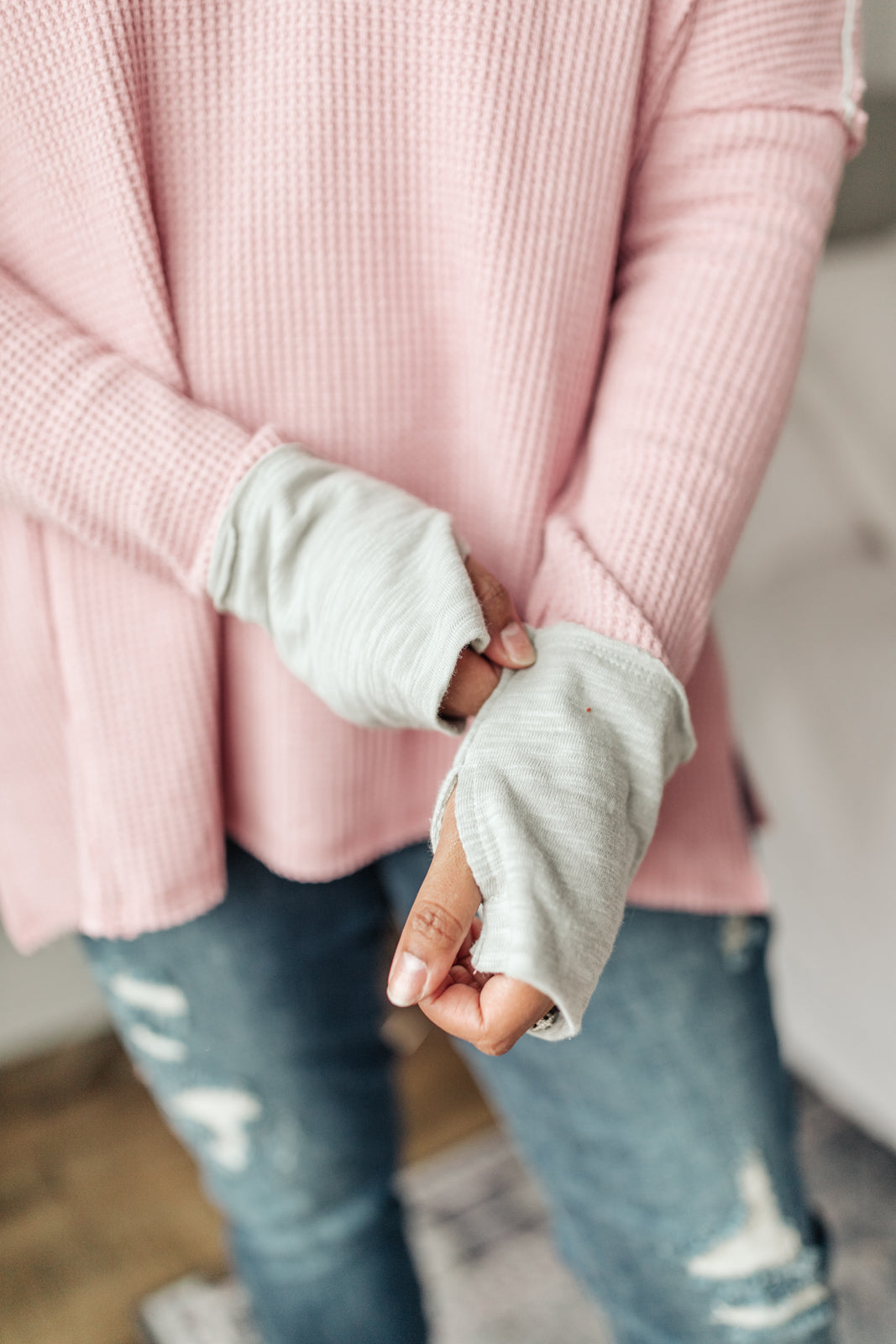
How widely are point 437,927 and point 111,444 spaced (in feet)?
0.83

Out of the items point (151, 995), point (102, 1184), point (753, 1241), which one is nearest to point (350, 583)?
point (151, 995)

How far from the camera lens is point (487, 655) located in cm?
41

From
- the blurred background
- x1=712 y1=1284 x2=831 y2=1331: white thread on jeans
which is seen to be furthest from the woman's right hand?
the blurred background

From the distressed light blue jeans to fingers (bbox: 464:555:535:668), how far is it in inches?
7.4

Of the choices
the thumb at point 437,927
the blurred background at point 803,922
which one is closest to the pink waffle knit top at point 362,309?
the thumb at point 437,927

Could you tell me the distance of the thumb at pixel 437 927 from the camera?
1.07 feet

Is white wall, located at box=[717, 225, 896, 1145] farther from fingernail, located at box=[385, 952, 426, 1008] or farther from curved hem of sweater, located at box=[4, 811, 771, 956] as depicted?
fingernail, located at box=[385, 952, 426, 1008]

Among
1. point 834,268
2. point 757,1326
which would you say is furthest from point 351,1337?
point 834,268

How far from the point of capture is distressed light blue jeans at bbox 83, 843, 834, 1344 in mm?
541

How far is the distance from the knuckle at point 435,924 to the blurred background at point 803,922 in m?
0.58

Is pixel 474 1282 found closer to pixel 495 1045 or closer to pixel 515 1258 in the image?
pixel 515 1258

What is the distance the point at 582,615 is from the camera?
42 cm

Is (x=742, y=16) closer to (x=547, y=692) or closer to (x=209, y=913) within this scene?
(x=547, y=692)

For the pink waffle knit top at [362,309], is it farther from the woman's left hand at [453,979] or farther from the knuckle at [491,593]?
the woman's left hand at [453,979]
